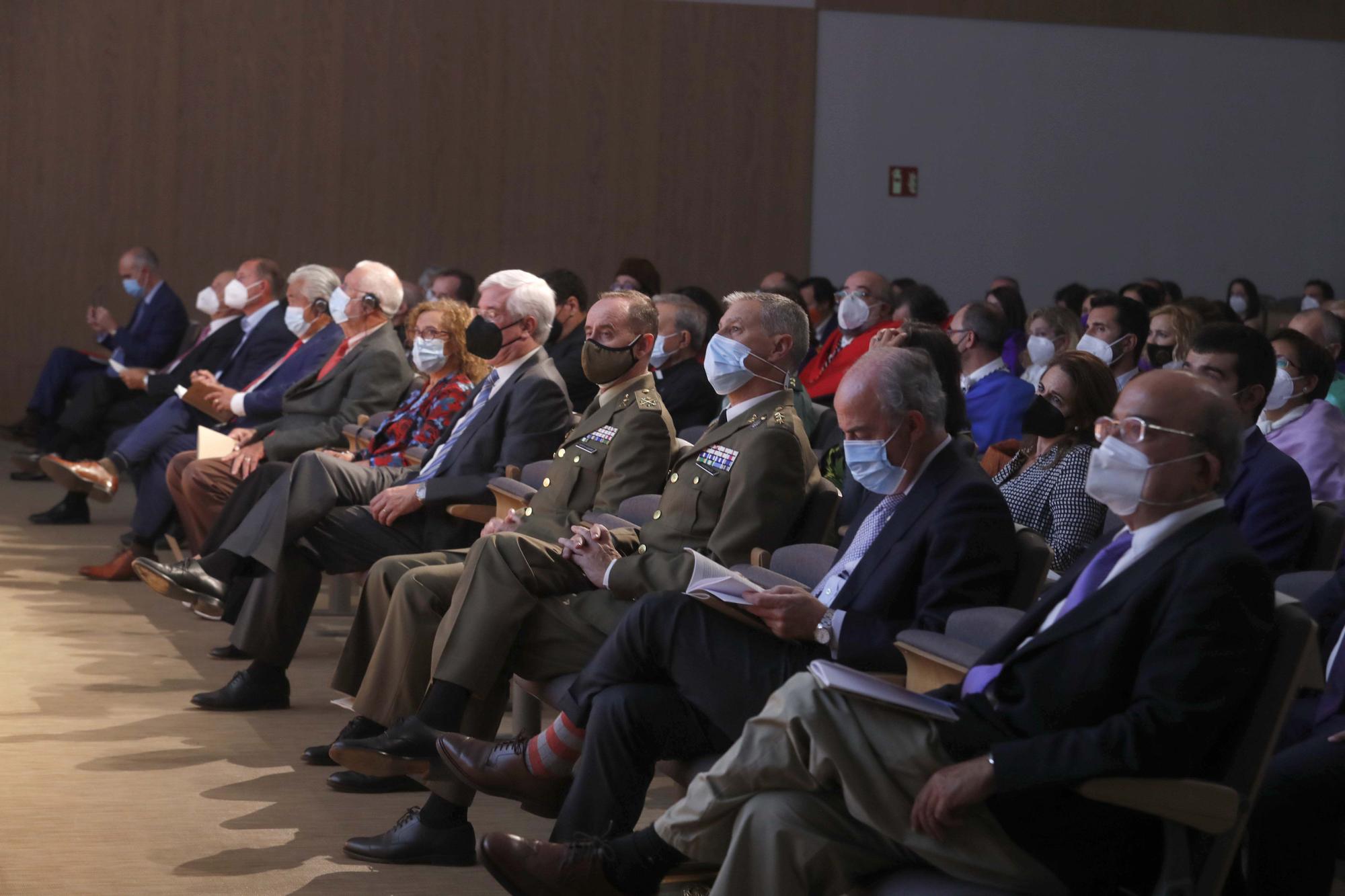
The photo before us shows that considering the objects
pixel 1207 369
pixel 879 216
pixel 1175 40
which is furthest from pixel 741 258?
pixel 1207 369

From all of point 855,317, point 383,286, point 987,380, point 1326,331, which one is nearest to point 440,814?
point 987,380

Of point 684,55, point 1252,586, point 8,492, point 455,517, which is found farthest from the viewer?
point 684,55

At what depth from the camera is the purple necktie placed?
2.34m

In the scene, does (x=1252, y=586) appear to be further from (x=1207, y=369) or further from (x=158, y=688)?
(x=158, y=688)

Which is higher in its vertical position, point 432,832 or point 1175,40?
point 1175,40

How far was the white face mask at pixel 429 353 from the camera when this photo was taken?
5094 millimetres

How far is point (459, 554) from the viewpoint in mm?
4051

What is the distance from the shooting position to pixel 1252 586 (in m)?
2.10

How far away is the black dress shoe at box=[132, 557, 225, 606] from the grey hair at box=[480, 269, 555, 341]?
1189 millimetres

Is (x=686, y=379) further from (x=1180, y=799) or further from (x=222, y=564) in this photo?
(x=1180, y=799)

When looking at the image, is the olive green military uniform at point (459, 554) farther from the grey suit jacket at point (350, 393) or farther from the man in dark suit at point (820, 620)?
the grey suit jacket at point (350, 393)

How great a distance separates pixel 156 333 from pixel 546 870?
22.1 ft

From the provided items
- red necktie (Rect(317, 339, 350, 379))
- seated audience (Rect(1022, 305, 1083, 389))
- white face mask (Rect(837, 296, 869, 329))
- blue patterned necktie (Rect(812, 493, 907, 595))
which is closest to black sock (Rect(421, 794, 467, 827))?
blue patterned necktie (Rect(812, 493, 907, 595))

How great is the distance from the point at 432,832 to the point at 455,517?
4.68 ft
